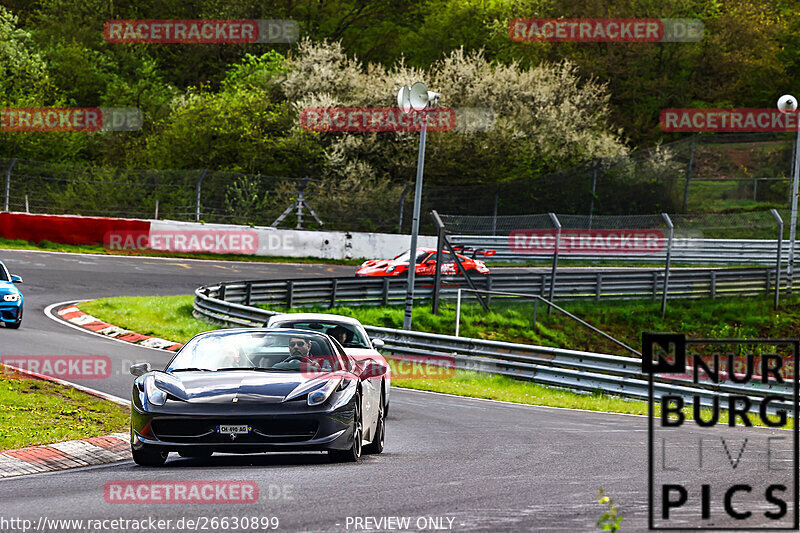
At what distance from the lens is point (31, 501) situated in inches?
298

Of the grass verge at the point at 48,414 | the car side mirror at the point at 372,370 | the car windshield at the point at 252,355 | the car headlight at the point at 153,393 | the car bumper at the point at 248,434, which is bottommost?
the grass verge at the point at 48,414

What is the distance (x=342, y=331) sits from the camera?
43.4ft

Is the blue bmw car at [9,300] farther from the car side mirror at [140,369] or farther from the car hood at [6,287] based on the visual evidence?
the car side mirror at [140,369]

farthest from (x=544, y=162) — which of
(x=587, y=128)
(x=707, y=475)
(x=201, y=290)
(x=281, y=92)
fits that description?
(x=707, y=475)

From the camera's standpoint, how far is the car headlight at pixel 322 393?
29.6 ft

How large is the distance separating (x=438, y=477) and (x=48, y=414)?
550cm

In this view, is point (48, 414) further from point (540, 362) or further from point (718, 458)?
point (540, 362)

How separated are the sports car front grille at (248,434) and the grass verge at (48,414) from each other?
2236 mm

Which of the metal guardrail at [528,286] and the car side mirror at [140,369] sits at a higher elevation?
the metal guardrail at [528,286]

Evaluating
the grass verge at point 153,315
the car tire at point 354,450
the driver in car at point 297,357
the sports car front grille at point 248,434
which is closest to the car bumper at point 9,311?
the grass verge at point 153,315

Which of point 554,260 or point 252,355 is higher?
point 554,260

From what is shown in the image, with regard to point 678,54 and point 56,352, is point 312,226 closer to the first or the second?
point 56,352

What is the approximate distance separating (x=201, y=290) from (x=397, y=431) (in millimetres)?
15047

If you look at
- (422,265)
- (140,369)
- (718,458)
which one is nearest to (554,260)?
(422,265)
